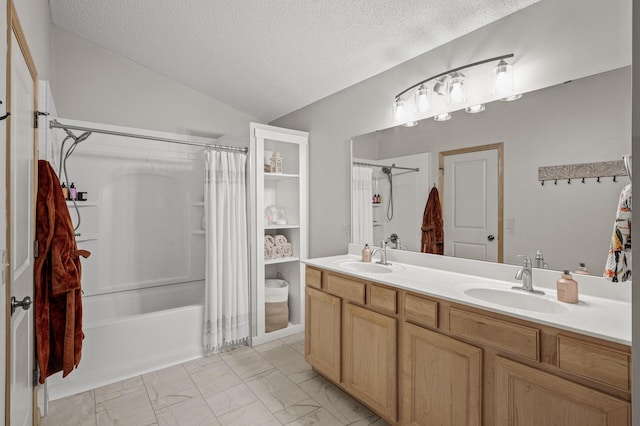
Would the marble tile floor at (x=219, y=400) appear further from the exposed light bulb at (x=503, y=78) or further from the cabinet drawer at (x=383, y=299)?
the exposed light bulb at (x=503, y=78)

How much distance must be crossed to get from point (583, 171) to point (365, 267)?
4.83 ft

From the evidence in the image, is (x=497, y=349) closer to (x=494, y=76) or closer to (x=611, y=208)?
(x=611, y=208)

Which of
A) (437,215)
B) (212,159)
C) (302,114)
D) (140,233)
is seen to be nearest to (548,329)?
(437,215)

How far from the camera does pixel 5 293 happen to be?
1.12 meters

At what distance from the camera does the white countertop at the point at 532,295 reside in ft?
3.72

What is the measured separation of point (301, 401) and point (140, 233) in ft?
7.95

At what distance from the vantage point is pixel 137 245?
3.38 meters

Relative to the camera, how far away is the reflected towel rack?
1461 mm

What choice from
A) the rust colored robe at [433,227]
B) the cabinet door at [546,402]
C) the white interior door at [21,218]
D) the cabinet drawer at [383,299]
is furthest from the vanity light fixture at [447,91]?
the white interior door at [21,218]

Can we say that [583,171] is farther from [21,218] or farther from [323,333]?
[21,218]

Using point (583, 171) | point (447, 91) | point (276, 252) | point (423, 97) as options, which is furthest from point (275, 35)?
point (583, 171)

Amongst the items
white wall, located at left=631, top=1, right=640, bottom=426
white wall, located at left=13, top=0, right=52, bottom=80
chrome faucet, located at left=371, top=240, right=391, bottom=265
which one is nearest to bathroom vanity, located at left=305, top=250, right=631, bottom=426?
chrome faucet, located at left=371, top=240, right=391, bottom=265

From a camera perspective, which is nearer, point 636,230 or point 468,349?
point 636,230

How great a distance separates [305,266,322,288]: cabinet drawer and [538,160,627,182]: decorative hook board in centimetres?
153
